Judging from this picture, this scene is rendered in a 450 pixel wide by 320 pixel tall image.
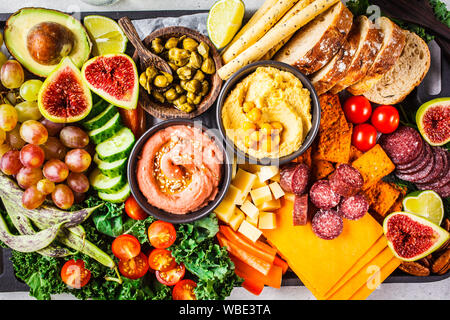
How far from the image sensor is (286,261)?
2295 millimetres

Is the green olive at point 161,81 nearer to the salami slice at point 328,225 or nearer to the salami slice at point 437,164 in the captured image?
the salami slice at point 328,225

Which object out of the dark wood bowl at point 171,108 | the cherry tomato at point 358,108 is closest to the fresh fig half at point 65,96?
the dark wood bowl at point 171,108

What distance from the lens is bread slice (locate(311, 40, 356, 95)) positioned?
77.2 inches

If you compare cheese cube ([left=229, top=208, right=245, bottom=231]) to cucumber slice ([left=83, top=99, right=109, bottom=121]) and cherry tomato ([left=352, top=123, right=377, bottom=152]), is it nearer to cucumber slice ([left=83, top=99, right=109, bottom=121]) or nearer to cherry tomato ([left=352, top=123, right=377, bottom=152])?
cherry tomato ([left=352, top=123, right=377, bottom=152])

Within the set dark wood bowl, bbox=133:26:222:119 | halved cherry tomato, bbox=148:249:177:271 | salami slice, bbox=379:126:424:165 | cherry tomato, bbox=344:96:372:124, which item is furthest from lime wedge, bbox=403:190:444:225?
halved cherry tomato, bbox=148:249:177:271

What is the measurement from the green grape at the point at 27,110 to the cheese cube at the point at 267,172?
135 centimetres

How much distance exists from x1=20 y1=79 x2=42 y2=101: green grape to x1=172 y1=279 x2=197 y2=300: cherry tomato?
4.55 ft

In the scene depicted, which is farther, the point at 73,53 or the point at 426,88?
the point at 426,88

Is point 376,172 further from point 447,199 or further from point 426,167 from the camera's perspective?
point 447,199

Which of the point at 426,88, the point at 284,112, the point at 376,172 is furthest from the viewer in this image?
the point at 426,88

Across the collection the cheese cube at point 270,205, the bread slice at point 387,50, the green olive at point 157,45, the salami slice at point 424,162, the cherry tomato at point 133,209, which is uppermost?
the bread slice at point 387,50

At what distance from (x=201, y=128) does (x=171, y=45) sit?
0.51 metres

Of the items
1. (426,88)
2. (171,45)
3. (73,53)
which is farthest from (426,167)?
(73,53)

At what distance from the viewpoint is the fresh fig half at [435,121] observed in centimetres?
224
